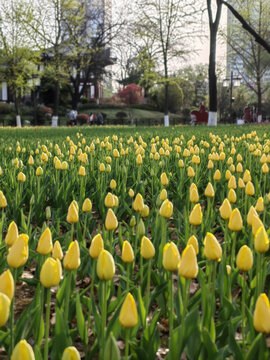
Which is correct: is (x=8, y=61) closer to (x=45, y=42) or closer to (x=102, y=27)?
(x=45, y=42)

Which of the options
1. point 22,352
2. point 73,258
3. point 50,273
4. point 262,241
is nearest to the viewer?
point 22,352

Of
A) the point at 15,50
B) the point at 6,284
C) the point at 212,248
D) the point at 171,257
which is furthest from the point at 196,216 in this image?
the point at 15,50

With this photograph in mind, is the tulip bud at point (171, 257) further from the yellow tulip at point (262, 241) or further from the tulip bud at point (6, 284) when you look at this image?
the tulip bud at point (6, 284)

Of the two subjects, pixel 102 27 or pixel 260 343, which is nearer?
pixel 260 343

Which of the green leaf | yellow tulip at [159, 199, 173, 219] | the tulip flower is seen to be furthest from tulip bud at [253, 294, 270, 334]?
yellow tulip at [159, 199, 173, 219]

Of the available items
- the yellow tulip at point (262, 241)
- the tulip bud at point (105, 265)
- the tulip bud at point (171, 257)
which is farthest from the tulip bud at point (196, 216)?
the tulip bud at point (105, 265)

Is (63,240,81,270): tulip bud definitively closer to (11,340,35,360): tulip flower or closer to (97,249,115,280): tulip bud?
(97,249,115,280): tulip bud

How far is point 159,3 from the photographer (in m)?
30.3

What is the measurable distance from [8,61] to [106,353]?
33.1 m

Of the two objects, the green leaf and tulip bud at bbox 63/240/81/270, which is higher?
tulip bud at bbox 63/240/81/270

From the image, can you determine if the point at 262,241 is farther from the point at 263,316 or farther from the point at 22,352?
the point at 22,352

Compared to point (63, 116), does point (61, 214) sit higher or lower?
lower

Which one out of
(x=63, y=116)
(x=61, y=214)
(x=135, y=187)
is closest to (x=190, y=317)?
(x=61, y=214)

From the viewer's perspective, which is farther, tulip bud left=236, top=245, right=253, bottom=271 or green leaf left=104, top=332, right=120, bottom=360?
tulip bud left=236, top=245, right=253, bottom=271
